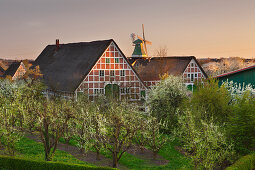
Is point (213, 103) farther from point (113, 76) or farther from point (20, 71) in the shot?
point (20, 71)

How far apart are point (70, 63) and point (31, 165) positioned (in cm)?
2845

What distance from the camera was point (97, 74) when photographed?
40125 mm

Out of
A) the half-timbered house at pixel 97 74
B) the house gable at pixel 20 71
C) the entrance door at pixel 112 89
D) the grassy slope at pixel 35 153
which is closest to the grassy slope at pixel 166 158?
the grassy slope at pixel 35 153

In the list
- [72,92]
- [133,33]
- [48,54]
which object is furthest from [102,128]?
[133,33]

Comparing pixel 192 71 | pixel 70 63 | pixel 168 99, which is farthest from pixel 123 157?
pixel 192 71

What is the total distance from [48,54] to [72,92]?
682 inches

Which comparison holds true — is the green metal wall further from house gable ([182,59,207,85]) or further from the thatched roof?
house gable ([182,59,207,85])

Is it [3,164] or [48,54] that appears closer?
[3,164]

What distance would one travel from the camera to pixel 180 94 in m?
27.5

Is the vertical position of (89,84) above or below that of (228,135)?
above

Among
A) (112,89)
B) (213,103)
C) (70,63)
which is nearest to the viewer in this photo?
(213,103)

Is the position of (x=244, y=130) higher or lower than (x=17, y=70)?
lower

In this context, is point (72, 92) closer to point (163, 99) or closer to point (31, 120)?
point (163, 99)

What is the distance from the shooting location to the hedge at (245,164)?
1600 cm
